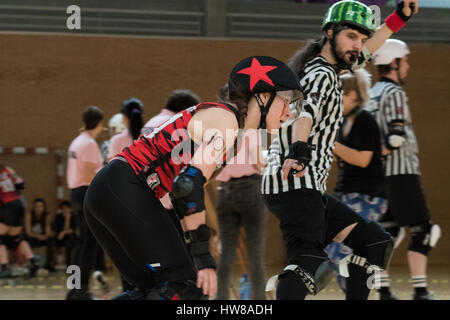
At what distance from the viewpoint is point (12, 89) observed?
7395 mm

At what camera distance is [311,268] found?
9.07 ft

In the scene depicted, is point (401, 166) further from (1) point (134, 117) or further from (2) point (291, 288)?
(2) point (291, 288)

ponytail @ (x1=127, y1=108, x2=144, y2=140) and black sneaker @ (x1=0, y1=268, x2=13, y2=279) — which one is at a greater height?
ponytail @ (x1=127, y1=108, x2=144, y2=140)

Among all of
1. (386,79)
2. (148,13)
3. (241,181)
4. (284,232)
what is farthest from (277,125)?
(148,13)

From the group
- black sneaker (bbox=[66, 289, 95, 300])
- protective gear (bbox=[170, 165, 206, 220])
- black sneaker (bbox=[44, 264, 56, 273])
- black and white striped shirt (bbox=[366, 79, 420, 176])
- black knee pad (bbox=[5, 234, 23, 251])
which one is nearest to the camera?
protective gear (bbox=[170, 165, 206, 220])

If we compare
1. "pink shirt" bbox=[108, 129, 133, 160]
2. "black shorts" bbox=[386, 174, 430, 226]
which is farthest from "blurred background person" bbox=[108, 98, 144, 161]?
"black shorts" bbox=[386, 174, 430, 226]

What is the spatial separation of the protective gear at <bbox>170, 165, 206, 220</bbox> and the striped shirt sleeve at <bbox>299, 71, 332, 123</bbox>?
2.71 feet

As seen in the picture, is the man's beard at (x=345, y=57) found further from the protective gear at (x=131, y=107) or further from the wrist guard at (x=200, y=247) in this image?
the protective gear at (x=131, y=107)

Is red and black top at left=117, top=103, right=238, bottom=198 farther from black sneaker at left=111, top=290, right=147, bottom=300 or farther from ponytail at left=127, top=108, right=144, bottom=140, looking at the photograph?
ponytail at left=127, top=108, right=144, bottom=140

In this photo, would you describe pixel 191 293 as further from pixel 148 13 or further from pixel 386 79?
pixel 148 13

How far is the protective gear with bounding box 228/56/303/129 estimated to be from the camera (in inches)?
93.8

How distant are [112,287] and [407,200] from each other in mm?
2692

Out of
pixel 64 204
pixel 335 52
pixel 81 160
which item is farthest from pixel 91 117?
pixel 335 52

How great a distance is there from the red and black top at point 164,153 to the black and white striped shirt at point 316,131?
65cm
